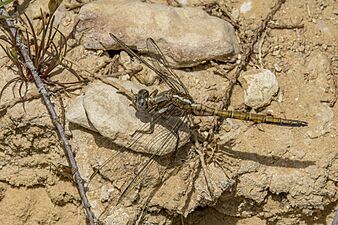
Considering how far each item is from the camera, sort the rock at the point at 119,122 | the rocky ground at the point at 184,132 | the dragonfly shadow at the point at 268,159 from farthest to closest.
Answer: the dragonfly shadow at the point at 268,159 < the rocky ground at the point at 184,132 < the rock at the point at 119,122

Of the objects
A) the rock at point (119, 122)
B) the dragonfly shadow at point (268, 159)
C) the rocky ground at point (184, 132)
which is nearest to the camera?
the rock at point (119, 122)

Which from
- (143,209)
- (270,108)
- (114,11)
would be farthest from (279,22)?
(143,209)

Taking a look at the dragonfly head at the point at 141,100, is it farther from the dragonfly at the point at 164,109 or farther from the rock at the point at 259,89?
the rock at the point at 259,89

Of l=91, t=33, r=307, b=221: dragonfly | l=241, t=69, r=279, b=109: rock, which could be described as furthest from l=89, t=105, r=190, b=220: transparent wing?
l=241, t=69, r=279, b=109: rock

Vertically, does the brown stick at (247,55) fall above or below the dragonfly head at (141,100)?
above

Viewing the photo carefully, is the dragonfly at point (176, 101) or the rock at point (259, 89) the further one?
the rock at point (259, 89)

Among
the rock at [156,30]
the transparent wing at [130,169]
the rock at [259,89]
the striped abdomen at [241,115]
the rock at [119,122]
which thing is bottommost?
the transparent wing at [130,169]

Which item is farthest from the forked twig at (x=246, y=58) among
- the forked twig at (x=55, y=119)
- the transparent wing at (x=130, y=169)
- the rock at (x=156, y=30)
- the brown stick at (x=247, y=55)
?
the forked twig at (x=55, y=119)

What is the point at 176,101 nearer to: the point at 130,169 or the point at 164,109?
the point at 164,109
